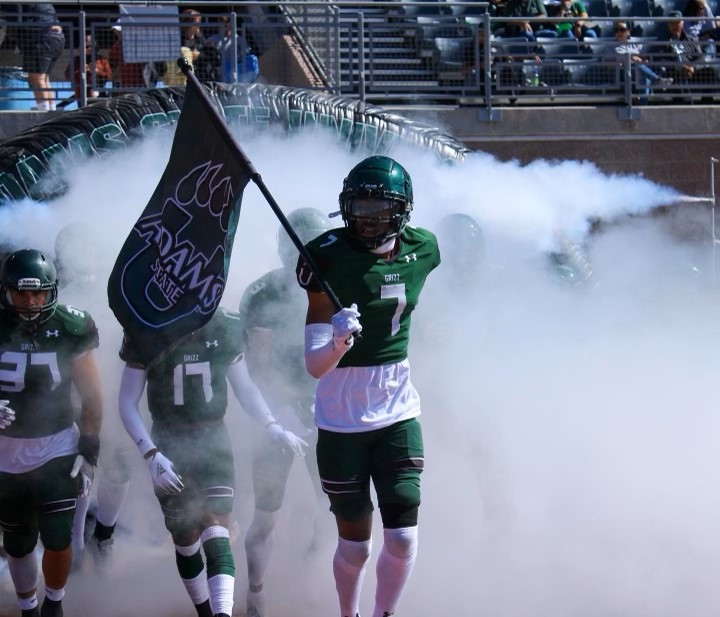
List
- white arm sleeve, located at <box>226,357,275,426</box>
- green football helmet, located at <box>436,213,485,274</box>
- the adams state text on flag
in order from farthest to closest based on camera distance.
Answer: green football helmet, located at <box>436,213,485,274</box>, white arm sleeve, located at <box>226,357,275,426</box>, the adams state text on flag

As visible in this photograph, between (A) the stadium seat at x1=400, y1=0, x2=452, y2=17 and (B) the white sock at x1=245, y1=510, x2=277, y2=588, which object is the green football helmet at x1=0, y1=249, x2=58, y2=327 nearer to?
(B) the white sock at x1=245, y1=510, x2=277, y2=588

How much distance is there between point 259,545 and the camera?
5594mm

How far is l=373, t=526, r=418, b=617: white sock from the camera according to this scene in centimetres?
443

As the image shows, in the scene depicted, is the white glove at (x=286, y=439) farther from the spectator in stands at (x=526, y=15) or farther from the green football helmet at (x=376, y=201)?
the spectator in stands at (x=526, y=15)

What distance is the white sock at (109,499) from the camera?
20.9ft

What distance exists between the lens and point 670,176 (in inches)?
474

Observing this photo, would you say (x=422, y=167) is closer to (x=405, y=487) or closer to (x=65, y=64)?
(x=405, y=487)

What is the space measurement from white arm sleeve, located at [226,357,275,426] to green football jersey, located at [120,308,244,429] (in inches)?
2.2

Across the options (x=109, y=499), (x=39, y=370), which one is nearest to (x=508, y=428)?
(x=109, y=499)

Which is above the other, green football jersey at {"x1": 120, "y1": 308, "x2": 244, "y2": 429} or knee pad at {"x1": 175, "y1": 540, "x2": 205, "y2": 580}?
green football jersey at {"x1": 120, "y1": 308, "x2": 244, "y2": 429}

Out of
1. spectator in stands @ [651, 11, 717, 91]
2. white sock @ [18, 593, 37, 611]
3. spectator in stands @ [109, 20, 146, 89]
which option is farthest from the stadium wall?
white sock @ [18, 593, 37, 611]

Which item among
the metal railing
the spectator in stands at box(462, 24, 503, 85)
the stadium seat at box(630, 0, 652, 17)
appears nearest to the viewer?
the metal railing

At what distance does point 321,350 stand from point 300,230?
1802mm

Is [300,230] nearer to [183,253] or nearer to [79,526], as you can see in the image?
[183,253]
